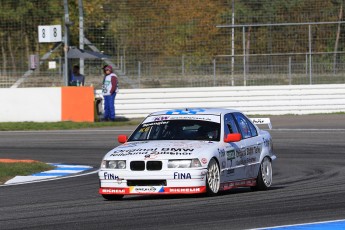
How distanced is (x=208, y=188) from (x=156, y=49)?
22302 millimetres

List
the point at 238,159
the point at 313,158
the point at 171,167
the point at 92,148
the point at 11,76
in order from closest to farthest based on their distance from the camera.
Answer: the point at 171,167
the point at 238,159
the point at 313,158
the point at 92,148
the point at 11,76

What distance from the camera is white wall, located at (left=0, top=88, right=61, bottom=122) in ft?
101

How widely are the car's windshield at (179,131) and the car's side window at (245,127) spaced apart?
0.67 metres

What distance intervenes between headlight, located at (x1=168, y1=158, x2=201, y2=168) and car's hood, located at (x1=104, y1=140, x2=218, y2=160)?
0.17 feet

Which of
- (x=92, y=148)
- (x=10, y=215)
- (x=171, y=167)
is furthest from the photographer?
(x=92, y=148)

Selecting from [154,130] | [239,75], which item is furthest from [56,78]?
[154,130]

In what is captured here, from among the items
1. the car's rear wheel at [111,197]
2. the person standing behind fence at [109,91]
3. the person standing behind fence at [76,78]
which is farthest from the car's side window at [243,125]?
the person standing behind fence at [76,78]

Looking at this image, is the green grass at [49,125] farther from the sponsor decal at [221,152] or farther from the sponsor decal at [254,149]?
the sponsor decal at [221,152]

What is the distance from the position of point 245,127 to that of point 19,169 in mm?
5193

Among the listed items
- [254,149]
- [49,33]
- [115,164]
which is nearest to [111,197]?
[115,164]

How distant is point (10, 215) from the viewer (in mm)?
11234

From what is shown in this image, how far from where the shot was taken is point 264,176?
13.9m

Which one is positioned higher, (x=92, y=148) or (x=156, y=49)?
(x=156, y=49)

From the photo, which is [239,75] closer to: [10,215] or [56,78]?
[56,78]
